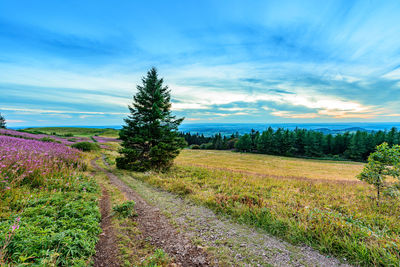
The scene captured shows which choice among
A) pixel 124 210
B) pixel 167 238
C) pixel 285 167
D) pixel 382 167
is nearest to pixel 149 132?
pixel 124 210

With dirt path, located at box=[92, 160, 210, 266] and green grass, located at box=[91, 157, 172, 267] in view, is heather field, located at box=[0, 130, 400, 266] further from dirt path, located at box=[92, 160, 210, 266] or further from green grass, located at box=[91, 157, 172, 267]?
dirt path, located at box=[92, 160, 210, 266]

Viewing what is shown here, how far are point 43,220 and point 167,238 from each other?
3.42 metres

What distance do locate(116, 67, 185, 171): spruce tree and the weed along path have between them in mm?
8896

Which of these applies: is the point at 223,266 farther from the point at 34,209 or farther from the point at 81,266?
the point at 34,209

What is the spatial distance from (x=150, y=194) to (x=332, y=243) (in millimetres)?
7943

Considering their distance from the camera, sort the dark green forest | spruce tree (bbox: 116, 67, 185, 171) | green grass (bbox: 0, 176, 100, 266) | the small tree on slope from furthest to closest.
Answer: the dark green forest < spruce tree (bbox: 116, 67, 185, 171) < the small tree on slope < green grass (bbox: 0, 176, 100, 266)

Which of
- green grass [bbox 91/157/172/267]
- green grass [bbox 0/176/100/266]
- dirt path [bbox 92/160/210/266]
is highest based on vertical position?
green grass [bbox 0/176/100/266]

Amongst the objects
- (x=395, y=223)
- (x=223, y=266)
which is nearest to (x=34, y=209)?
(x=223, y=266)

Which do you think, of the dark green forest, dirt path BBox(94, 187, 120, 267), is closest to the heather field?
dirt path BBox(94, 187, 120, 267)

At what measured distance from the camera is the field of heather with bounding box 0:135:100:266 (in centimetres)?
318

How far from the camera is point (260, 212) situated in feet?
20.4

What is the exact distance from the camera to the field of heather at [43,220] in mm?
3182

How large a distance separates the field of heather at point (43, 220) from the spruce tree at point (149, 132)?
7.58 meters

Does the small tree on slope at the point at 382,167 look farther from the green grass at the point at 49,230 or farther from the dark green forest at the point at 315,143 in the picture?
the dark green forest at the point at 315,143
